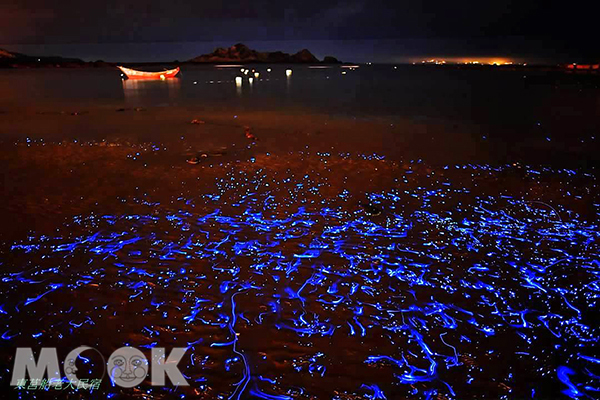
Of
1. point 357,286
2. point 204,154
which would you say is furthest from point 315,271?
point 204,154

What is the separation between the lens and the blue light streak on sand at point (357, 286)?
4414mm

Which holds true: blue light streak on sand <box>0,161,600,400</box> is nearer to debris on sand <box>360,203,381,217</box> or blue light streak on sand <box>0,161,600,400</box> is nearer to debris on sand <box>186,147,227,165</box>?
A: debris on sand <box>360,203,381,217</box>

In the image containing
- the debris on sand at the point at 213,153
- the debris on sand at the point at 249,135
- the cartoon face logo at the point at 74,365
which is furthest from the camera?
the debris on sand at the point at 249,135

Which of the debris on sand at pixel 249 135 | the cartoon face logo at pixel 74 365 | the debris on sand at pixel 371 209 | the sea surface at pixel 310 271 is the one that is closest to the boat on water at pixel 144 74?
the debris on sand at pixel 249 135

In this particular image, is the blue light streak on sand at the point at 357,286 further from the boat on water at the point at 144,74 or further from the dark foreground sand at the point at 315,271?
the boat on water at the point at 144,74

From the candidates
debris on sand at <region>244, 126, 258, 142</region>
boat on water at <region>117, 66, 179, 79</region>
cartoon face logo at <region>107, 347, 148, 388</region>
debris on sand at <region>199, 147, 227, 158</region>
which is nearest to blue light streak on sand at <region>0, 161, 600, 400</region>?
cartoon face logo at <region>107, 347, 148, 388</region>

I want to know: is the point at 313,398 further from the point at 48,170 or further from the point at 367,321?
the point at 48,170

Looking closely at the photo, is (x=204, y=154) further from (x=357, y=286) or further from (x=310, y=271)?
(x=357, y=286)

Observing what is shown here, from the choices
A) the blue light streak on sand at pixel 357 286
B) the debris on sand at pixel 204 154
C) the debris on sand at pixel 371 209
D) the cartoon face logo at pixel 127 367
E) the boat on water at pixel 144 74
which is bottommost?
the cartoon face logo at pixel 127 367

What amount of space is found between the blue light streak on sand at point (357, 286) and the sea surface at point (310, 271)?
0.09 feet

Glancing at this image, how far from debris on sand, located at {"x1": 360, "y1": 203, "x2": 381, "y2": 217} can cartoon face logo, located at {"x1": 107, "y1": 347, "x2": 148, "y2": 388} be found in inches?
224

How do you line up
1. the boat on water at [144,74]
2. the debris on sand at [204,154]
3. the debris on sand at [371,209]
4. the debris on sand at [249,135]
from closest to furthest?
1. the debris on sand at [371,209]
2. the debris on sand at [204,154]
3. the debris on sand at [249,135]
4. the boat on water at [144,74]

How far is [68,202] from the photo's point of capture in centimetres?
895

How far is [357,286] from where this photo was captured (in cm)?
581
